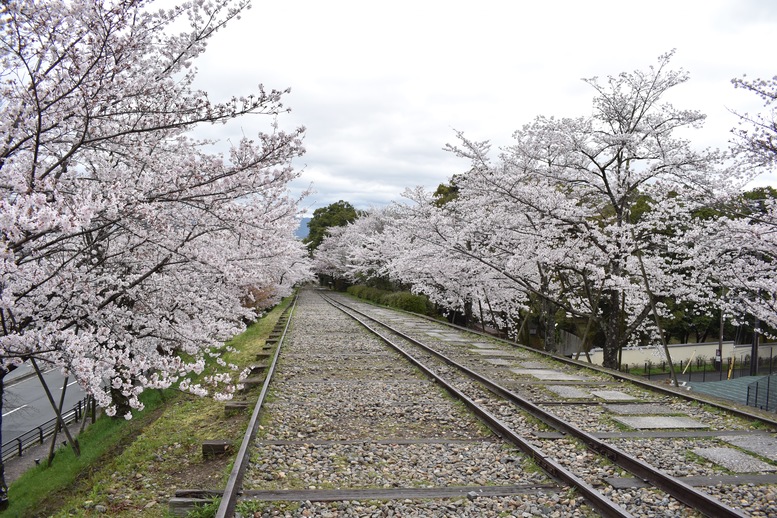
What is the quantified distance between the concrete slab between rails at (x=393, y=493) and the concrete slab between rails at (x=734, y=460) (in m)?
1.90

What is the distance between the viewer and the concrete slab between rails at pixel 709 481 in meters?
4.76

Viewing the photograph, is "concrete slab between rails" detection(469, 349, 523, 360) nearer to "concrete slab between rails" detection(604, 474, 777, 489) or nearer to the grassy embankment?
the grassy embankment

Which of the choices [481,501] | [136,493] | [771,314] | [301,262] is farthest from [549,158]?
[301,262]

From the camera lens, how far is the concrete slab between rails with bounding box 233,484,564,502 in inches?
179

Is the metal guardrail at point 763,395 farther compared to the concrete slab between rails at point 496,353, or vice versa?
the metal guardrail at point 763,395

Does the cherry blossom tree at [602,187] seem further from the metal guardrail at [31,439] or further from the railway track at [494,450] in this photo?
the metal guardrail at [31,439]

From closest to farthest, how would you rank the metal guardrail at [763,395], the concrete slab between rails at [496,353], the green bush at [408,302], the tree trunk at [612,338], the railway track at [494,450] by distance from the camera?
the railway track at [494,450], the concrete slab between rails at [496,353], the tree trunk at [612,338], the metal guardrail at [763,395], the green bush at [408,302]

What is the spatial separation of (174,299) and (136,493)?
14.0 feet

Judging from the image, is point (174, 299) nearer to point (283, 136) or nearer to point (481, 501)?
point (283, 136)

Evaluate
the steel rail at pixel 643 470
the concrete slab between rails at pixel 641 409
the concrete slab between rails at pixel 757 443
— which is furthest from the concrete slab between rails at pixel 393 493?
the concrete slab between rails at pixel 641 409

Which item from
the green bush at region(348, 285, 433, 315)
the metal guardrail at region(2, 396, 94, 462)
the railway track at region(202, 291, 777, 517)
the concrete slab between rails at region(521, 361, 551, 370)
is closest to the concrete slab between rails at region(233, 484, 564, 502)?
the railway track at region(202, 291, 777, 517)

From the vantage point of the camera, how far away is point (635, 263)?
13.5 m

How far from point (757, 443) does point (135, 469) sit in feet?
23.0

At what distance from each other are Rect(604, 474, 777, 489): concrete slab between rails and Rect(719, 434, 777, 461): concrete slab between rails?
0.68 meters
